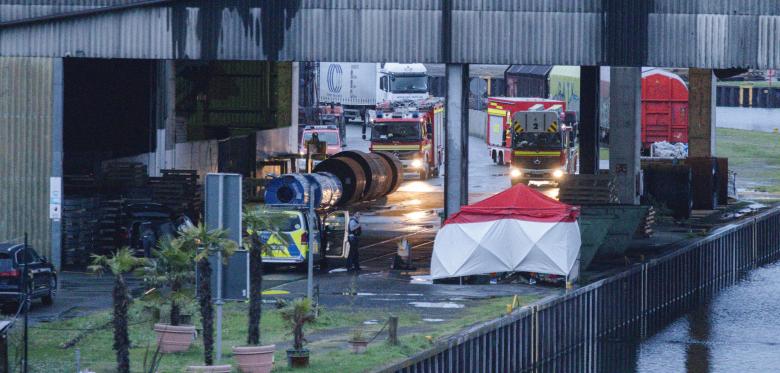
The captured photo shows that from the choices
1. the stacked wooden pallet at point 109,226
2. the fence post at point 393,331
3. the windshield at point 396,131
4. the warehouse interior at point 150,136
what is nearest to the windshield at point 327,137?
the windshield at point 396,131

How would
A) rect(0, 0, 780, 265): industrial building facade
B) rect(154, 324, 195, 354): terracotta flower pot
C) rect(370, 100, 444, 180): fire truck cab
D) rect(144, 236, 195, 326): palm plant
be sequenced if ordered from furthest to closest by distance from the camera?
rect(370, 100, 444, 180): fire truck cab
rect(0, 0, 780, 265): industrial building facade
rect(154, 324, 195, 354): terracotta flower pot
rect(144, 236, 195, 326): palm plant

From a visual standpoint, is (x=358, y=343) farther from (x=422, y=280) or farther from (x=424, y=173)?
(x=424, y=173)

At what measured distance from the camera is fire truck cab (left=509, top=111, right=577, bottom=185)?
74250 mm

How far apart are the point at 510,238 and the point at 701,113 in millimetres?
33789

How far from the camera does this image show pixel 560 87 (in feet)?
372

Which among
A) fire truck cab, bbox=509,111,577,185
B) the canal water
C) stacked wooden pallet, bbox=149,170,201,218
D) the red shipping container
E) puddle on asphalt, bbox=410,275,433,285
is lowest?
the canal water

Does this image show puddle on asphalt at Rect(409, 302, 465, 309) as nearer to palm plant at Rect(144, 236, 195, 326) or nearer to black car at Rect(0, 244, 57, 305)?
palm plant at Rect(144, 236, 195, 326)

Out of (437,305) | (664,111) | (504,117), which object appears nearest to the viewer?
(437,305)

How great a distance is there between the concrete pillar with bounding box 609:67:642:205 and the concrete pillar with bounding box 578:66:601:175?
208 cm

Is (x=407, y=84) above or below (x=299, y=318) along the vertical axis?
above

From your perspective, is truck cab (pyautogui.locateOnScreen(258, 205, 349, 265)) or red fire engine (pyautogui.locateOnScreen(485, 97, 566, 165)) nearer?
truck cab (pyautogui.locateOnScreen(258, 205, 349, 265))

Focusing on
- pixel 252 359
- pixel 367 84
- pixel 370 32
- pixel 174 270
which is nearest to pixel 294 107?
pixel 370 32

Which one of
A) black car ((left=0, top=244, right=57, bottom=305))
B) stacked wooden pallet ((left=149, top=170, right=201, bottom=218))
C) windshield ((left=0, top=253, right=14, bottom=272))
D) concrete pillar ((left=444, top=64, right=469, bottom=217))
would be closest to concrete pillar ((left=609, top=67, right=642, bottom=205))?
concrete pillar ((left=444, top=64, right=469, bottom=217))

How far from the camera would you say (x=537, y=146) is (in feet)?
244
